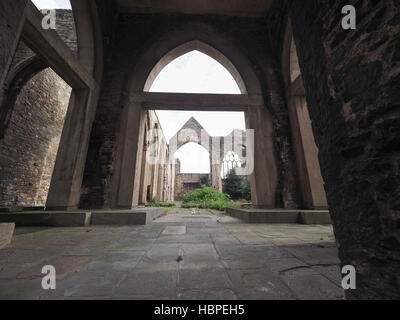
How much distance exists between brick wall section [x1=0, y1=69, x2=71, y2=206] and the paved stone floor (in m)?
7.13

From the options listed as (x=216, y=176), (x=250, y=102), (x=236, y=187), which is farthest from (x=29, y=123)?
(x=216, y=176)

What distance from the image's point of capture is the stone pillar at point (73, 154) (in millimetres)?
3902

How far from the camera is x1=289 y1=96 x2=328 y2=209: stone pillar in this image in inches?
168

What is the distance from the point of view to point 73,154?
4172mm

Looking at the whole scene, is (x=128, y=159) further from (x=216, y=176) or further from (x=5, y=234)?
(x=216, y=176)

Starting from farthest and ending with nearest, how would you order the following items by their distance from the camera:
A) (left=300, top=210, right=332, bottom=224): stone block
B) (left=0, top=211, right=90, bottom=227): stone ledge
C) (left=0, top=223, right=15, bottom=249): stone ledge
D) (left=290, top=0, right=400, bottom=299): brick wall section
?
(left=300, top=210, right=332, bottom=224): stone block → (left=0, top=211, right=90, bottom=227): stone ledge → (left=0, top=223, right=15, bottom=249): stone ledge → (left=290, top=0, right=400, bottom=299): brick wall section

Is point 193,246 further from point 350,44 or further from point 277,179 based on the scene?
point 277,179

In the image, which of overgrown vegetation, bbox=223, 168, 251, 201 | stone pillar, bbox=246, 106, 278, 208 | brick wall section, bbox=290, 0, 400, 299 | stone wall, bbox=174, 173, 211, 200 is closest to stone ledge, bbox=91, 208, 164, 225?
stone pillar, bbox=246, 106, 278, 208

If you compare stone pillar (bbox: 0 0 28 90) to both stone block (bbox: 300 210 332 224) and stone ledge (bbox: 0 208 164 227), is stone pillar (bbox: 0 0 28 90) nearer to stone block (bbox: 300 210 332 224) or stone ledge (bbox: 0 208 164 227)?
stone ledge (bbox: 0 208 164 227)

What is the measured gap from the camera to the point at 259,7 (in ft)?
19.5

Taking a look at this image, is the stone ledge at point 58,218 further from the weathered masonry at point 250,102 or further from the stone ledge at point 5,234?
the stone ledge at point 5,234

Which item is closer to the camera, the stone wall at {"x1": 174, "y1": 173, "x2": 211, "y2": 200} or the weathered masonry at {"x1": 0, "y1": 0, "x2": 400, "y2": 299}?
the weathered masonry at {"x1": 0, "y1": 0, "x2": 400, "y2": 299}

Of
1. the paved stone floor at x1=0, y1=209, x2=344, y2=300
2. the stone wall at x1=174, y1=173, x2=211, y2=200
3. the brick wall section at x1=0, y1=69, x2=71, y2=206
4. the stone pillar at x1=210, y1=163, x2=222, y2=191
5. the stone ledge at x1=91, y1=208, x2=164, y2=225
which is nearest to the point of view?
the paved stone floor at x1=0, y1=209, x2=344, y2=300

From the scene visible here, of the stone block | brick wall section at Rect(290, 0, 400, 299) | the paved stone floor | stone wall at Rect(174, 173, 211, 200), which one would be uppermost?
stone wall at Rect(174, 173, 211, 200)
